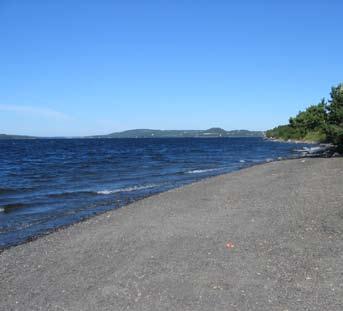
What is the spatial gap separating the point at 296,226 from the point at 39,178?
25.4m

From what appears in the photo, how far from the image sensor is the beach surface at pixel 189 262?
713 centimetres

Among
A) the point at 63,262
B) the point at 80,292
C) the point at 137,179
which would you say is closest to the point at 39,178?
the point at 137,179

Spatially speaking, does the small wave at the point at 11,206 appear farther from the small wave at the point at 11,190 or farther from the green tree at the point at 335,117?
the green tree at the point at 335,117

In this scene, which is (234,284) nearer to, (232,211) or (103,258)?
(103,258)

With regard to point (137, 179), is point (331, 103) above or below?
above

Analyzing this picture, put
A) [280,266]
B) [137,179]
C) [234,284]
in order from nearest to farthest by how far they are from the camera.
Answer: [234,284]
[280,266]
[137,179]

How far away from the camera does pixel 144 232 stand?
12.1m

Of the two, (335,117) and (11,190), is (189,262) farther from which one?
(335,117)

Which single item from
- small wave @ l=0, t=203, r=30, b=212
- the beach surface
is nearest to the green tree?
the beach surface

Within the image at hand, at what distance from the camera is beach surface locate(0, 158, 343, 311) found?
713 cm

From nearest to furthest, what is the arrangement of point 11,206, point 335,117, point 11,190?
point 11,206
point 11,190
point 335,117

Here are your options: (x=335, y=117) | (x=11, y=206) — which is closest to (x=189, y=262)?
(x=11, y=206)

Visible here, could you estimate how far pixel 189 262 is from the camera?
900cm

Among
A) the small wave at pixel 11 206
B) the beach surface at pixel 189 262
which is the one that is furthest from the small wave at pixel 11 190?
the beach surface at pixel 189 262
